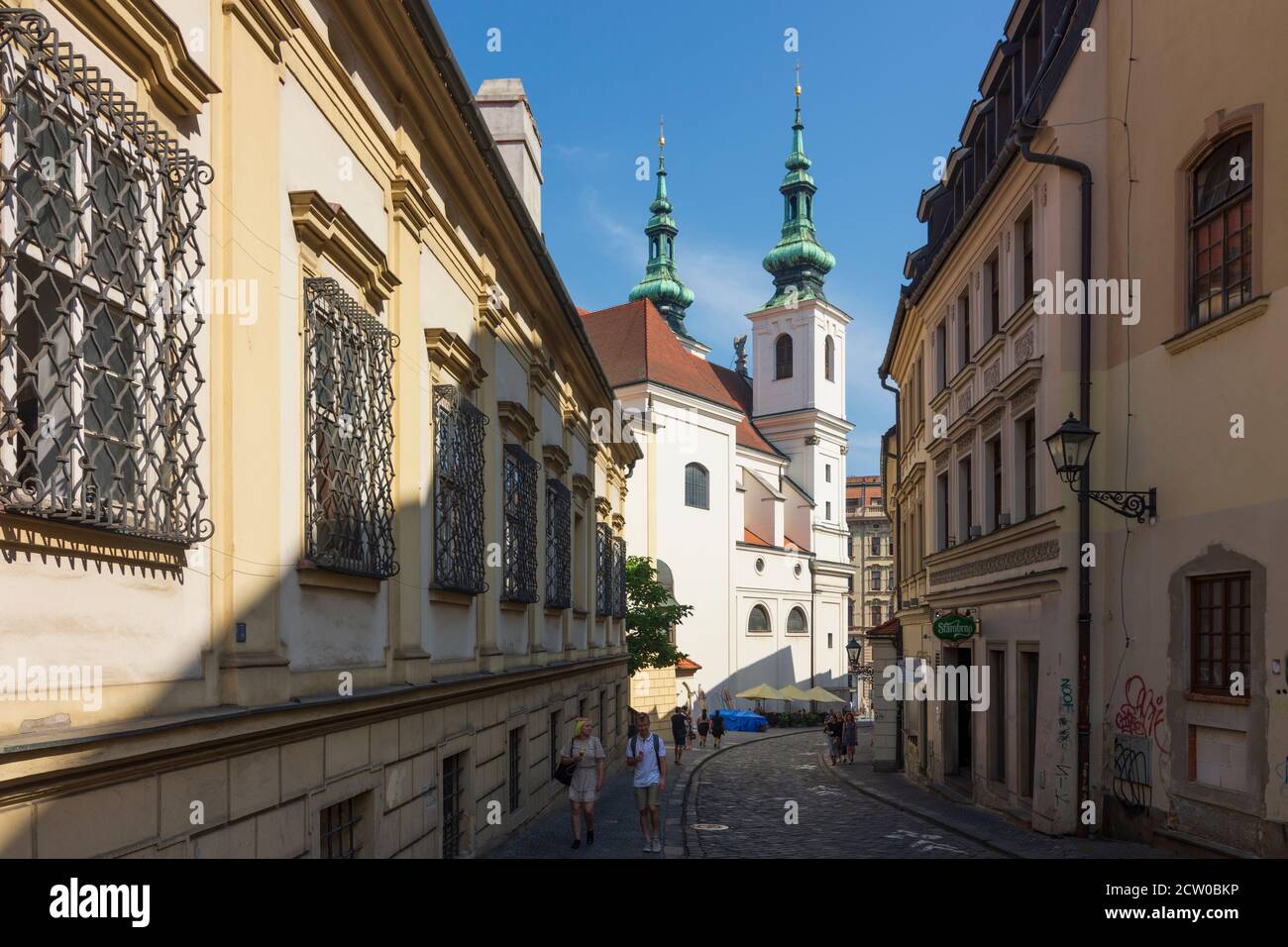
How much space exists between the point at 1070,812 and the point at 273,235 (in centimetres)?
1236

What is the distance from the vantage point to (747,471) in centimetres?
7419

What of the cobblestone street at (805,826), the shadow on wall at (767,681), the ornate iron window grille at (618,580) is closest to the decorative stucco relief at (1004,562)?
the cobblestone street at (805,826)

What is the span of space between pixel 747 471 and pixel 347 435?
214 ft

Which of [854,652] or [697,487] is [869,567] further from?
[697,487]

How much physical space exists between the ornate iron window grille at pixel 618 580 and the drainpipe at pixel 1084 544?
50.7ft

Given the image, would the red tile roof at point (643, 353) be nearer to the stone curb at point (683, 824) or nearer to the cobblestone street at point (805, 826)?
the stone curb at point (683, 824)

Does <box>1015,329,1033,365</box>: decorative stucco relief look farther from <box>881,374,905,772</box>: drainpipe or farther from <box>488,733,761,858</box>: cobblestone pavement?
<box>881,374,905,772</box>: drainpipe

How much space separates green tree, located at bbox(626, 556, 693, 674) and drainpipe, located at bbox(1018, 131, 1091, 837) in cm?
2672

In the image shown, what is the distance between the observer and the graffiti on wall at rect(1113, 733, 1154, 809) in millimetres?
14227
